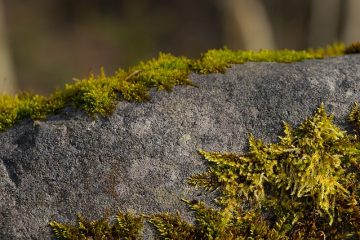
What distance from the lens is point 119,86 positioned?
9.14 feet

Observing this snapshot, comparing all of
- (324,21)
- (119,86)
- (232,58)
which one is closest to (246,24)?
(324,21)

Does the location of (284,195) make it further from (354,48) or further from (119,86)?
(354,48)

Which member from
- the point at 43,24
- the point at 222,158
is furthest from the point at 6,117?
the point at 43,24

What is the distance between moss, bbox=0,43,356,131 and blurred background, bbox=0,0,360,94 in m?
10.8

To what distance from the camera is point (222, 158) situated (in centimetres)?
254

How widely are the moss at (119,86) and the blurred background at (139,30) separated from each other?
10770 mm

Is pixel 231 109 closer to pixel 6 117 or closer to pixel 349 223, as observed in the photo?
pixel 349 223

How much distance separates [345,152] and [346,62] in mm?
698

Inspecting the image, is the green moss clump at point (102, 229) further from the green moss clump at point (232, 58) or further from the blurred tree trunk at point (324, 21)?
the blurred tree trunk at point (324, 21)

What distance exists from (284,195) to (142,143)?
2.57 feet

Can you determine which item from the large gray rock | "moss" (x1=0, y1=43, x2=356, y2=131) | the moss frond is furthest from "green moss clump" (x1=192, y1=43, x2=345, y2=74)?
the moss frond

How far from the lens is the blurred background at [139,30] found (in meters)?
14.2

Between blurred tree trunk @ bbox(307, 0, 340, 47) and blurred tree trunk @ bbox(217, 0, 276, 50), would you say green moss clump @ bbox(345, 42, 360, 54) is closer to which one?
blurred tree trunk @ bbox(217, 0, 276, 50)

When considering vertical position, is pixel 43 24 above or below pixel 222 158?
above
